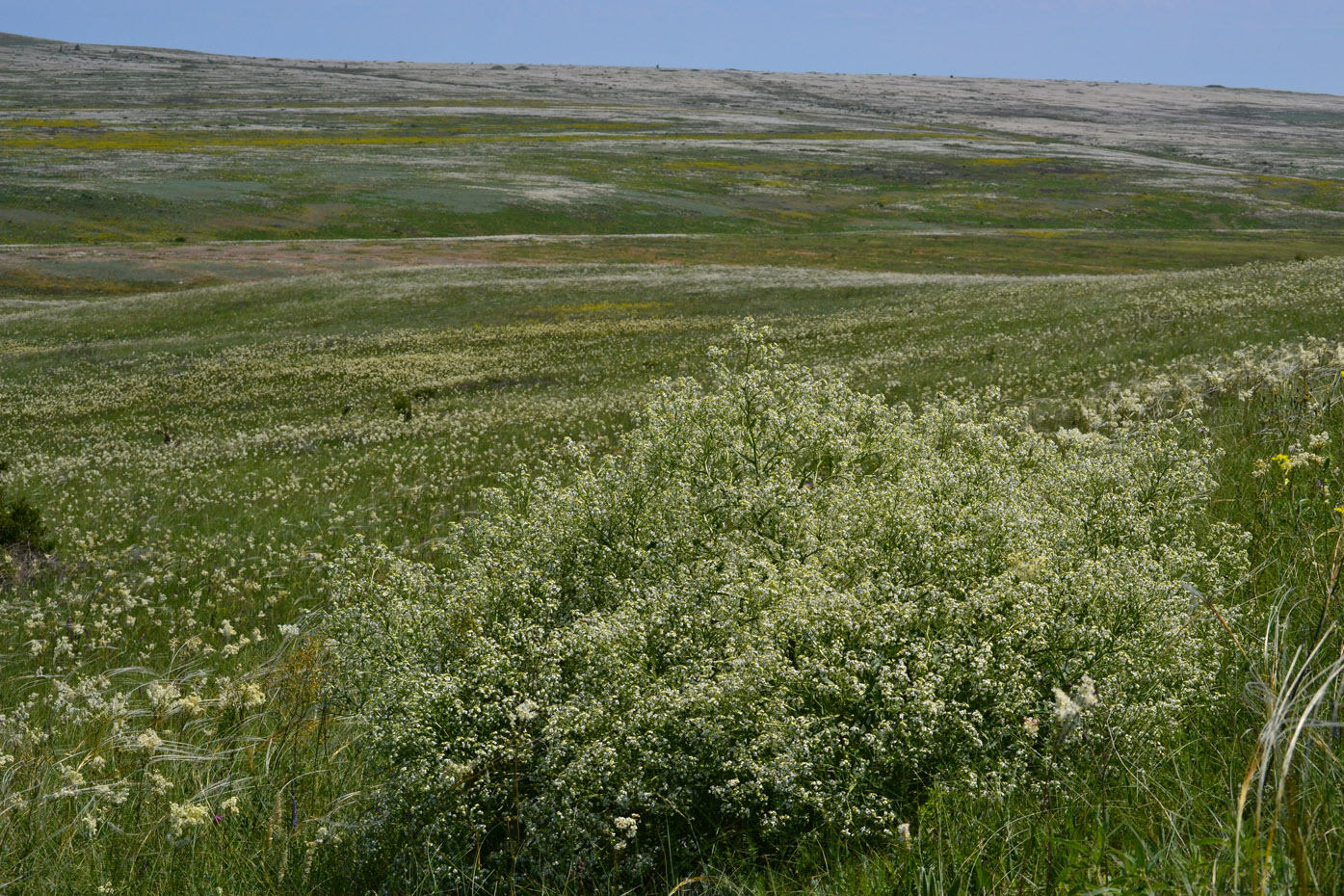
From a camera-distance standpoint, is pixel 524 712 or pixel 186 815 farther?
pixel 186 815

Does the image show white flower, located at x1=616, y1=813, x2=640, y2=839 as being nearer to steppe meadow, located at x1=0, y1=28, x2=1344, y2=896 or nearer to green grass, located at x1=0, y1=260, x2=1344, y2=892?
steppe meadow, located at x1=0, y1=28, x2=1344, y2=896

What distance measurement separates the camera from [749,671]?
4.04 meters

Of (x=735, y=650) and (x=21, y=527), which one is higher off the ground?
(x=735, y=650)

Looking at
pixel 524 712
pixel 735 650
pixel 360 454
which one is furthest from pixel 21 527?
pixel 735 650

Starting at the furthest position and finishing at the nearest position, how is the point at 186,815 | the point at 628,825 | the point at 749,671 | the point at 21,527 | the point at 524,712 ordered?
1. the point at 21,527
2. the point at 186,815
3. the point at 749,671
4. the point at 524,712
5. the point at 628,825

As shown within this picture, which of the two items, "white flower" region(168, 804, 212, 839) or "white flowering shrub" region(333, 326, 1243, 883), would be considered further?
"white flower" region(168, 804, 212, 839)

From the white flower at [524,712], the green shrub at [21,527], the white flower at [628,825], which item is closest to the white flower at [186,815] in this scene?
the white flower at [524,712]

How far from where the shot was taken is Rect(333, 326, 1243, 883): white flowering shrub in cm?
386

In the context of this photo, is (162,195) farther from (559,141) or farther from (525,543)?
(525,543)

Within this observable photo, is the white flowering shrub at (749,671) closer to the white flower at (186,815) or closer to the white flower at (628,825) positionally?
the white flower at (628,825)

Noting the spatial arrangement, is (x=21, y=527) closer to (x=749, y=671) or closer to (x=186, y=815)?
(x=186, y=815)

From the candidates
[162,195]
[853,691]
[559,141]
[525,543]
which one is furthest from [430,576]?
[559,141]

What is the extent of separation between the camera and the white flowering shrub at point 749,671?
386 centimetres

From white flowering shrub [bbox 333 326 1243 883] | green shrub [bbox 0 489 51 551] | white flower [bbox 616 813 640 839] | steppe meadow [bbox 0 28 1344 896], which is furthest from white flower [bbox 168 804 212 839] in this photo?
green shrub [bbox 0 489 51 551]
